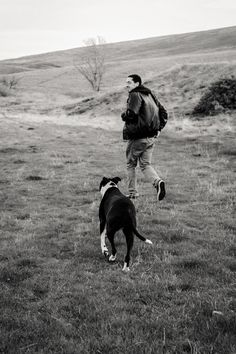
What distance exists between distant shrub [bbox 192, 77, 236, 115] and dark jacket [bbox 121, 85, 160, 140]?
64.1 ft

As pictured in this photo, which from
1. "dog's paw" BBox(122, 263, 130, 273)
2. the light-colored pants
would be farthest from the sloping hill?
"dog's paw" BBox(122, 263, 130, 273)

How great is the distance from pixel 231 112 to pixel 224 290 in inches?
910

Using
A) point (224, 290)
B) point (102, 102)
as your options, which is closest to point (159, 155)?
point (224, 290)

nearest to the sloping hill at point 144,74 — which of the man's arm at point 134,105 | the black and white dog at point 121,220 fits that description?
the man's arm at point 134,105

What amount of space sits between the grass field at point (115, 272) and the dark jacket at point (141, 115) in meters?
1.83

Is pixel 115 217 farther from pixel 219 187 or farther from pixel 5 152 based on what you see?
pixel 5 152

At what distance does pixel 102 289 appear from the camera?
5.50m

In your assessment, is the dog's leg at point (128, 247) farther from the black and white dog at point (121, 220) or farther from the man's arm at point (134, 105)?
the man's arm at point (134, 105)

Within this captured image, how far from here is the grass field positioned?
14.3ft

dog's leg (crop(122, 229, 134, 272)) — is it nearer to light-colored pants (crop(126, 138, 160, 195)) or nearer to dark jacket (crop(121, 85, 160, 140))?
light-colored pants (crop(126, 138, 160, 195))

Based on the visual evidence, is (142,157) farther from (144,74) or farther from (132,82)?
(144,74)

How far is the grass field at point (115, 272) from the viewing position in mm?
4344

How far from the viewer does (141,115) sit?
29.7 feet

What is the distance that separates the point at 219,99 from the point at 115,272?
24.4m
